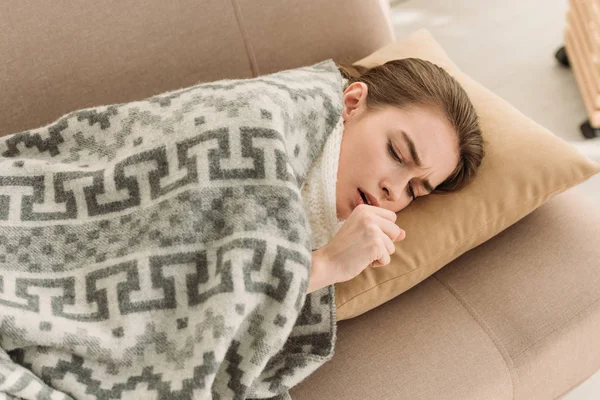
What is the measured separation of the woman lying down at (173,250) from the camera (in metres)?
0.89

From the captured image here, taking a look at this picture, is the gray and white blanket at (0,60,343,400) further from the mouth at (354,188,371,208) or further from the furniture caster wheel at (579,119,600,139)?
the furniture caster wheel at (579,119,600,139)

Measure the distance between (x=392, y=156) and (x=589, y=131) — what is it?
3.32ft

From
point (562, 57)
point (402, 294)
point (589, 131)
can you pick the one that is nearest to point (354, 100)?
point (402, 294)

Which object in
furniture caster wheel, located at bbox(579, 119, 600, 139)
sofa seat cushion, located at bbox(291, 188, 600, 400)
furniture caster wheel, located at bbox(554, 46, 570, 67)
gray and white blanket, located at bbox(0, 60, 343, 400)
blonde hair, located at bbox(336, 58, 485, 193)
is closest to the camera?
gray and white blanket, located at bbox(0, 60, 343, 400)

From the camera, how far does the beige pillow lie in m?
1.06

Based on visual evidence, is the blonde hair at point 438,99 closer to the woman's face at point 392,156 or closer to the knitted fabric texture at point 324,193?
the woman's face at point 392,156

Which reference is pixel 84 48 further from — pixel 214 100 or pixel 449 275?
pixel 449 275

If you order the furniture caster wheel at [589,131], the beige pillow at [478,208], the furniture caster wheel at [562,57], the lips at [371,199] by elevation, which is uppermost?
the furniture caster wheel at [562,57]

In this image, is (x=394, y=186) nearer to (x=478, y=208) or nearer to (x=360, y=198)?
(x=360, y=198)

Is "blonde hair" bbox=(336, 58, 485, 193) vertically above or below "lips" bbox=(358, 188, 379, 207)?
above

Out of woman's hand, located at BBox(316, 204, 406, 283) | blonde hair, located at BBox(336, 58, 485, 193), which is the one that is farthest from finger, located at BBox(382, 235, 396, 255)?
blonde hair, located at BBox(336, 58, 485, 193)

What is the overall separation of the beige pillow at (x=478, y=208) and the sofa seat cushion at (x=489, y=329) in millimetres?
49

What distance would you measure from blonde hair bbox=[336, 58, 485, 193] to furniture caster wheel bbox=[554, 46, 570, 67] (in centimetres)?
101

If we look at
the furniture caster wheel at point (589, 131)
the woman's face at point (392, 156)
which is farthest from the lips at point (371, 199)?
the furniture caster wheel at point (589, 131)
